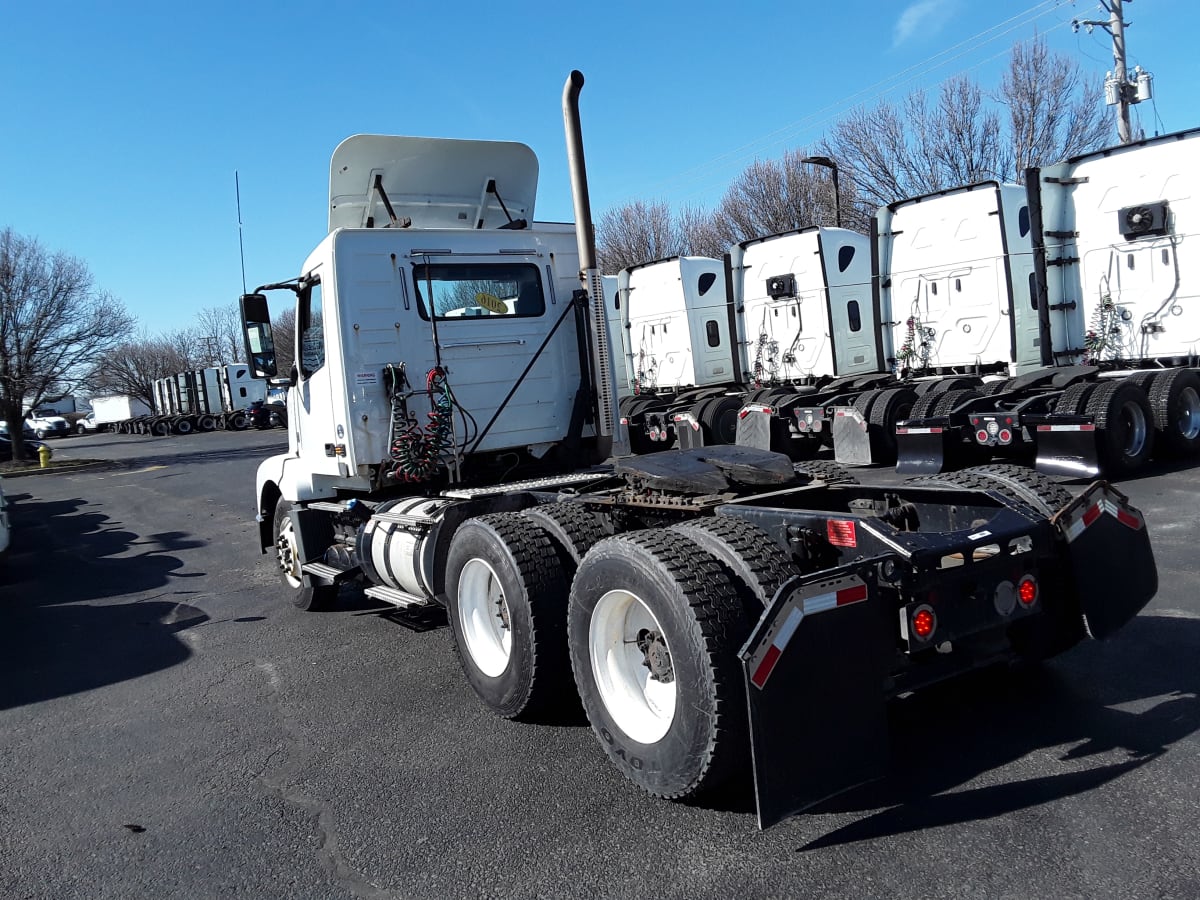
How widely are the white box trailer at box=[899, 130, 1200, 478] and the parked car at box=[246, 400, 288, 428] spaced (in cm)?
3914

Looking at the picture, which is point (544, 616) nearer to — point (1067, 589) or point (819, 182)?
point (1067, 589)

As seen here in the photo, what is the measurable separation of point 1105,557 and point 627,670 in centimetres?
211

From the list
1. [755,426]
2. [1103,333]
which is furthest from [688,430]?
[1103,333]

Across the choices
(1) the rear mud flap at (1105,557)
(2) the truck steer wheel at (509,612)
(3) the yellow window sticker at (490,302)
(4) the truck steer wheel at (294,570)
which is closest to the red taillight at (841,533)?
(1) the rear mud flap at (1105,557)

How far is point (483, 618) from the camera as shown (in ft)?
16.6

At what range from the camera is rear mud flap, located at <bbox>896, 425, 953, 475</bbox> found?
10.6 m

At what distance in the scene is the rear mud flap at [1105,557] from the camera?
3951 mm

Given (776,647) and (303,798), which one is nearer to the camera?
(776,647)

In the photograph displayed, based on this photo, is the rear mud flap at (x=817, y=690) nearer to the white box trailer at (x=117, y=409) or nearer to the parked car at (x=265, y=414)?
the parked car at (x=265, y=414)

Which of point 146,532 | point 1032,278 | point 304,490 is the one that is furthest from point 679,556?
point 146,532

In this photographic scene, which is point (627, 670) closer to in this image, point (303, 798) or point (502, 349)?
point (303, 798)

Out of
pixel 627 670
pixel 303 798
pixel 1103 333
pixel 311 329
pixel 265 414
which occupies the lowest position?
pixel 303 798

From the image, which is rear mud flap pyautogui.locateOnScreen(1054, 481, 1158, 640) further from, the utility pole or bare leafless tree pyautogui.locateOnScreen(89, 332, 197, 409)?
bare leafless tree pyautogui.locateOnScreen(89, 332, 197, 409)

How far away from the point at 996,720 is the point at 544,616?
2077 mm
